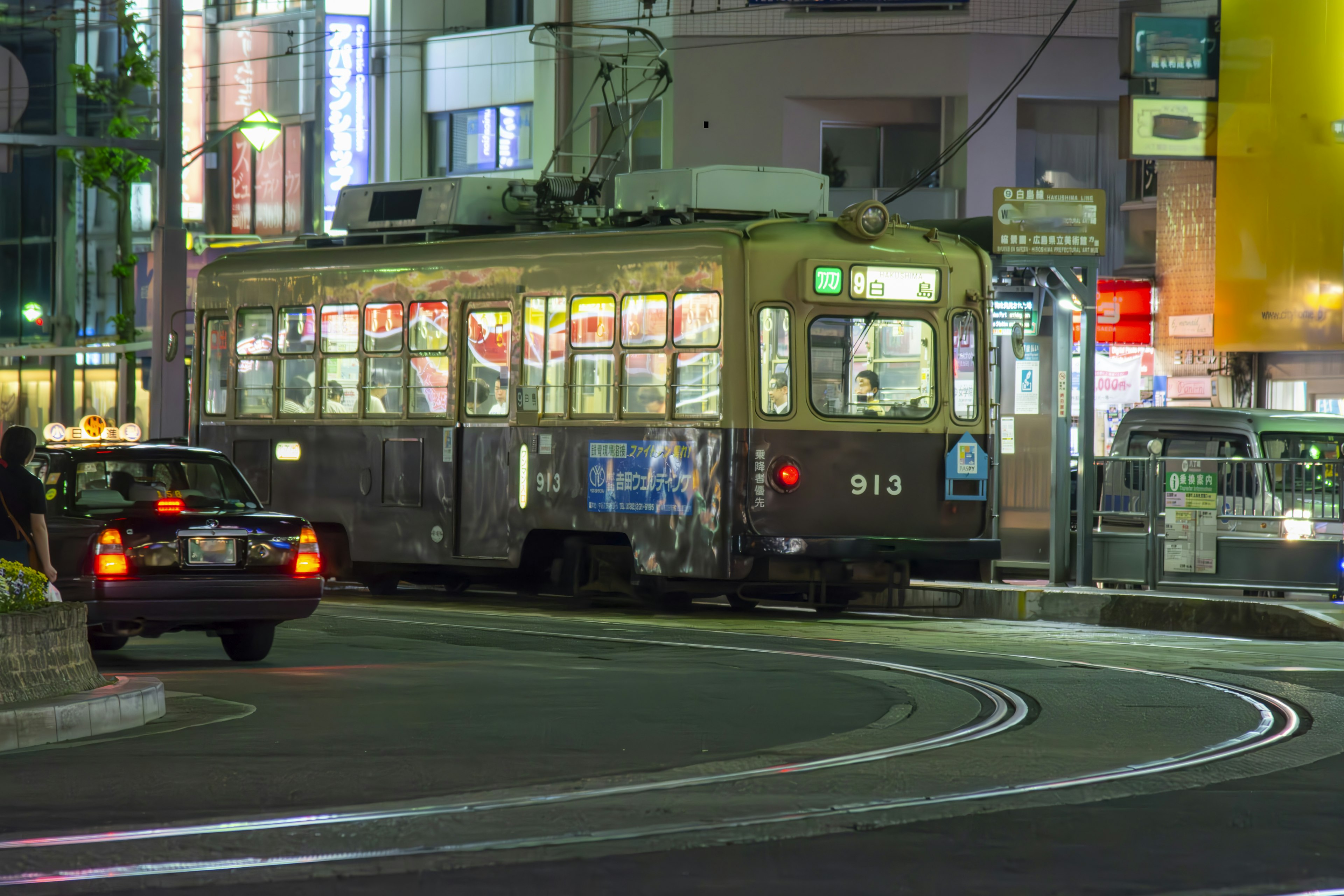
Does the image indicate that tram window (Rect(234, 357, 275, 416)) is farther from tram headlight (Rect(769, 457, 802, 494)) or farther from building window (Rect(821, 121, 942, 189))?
building window (Rect(821, 121, 942, 189))

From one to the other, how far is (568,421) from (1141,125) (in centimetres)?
1317

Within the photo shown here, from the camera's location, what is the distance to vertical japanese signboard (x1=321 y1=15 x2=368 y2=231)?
37.3m

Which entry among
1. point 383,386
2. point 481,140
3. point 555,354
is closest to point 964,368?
point 555,354

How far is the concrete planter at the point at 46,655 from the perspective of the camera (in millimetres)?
9555

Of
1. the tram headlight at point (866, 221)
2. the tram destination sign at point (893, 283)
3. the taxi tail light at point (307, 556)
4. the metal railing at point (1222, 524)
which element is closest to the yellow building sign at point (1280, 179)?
the metal railing at point (1222, 524)

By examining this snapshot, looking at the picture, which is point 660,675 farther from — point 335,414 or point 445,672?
point 335,414

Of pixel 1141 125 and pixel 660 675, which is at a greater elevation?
pixel 1141 125

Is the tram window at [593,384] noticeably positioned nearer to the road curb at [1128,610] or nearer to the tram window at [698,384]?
the tram window at [698,384]

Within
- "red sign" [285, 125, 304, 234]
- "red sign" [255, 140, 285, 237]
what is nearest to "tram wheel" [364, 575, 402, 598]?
"red sign" [285, 125, 304, 234]

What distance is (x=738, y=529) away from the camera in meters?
16.4

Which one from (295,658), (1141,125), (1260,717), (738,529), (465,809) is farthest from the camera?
(1141,125)

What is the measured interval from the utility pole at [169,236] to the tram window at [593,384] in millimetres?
9027

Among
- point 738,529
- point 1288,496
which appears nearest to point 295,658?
point 738,529

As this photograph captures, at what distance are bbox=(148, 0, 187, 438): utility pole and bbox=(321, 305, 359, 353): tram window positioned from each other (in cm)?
623
